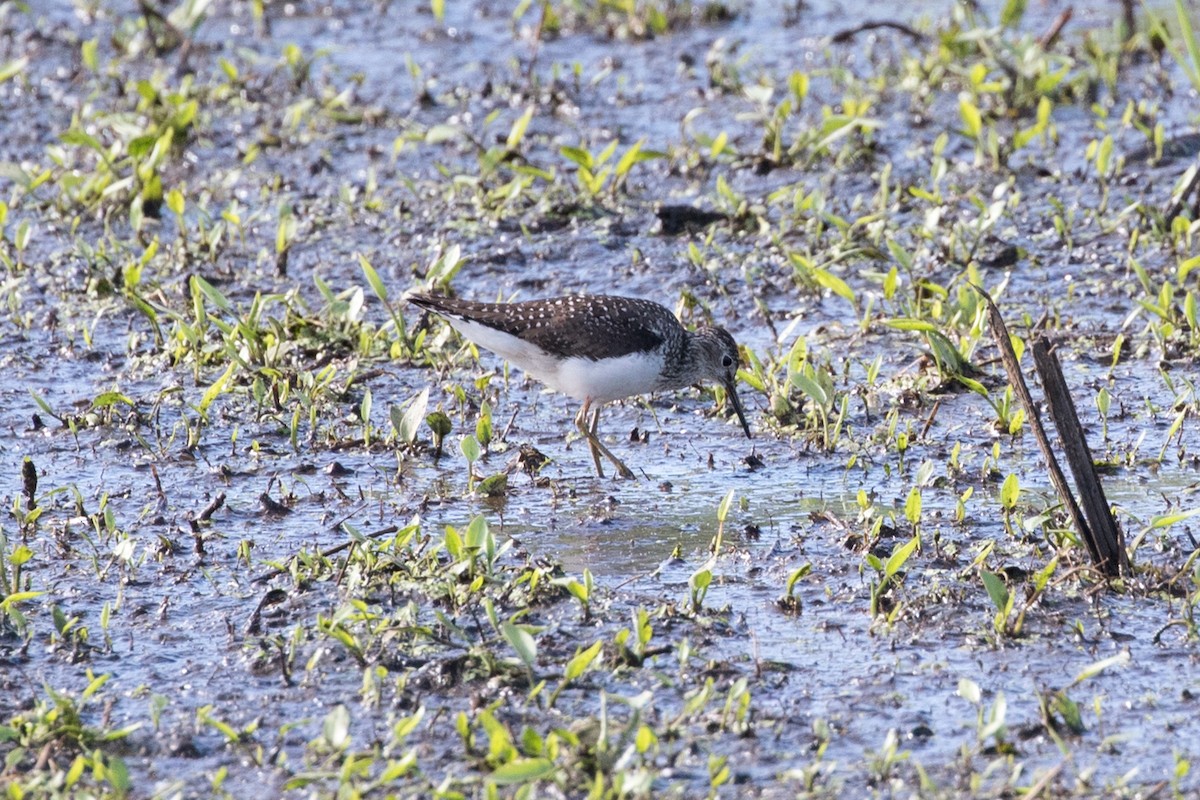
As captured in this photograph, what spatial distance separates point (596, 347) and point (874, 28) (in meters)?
5.49

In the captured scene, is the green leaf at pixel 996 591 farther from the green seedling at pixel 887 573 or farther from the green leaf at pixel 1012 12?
the green leaf at pixel 1012 12

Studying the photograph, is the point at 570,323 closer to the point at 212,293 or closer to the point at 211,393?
the point at 211,393

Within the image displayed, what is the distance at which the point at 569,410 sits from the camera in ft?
25.7

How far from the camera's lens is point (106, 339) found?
8.38 meters

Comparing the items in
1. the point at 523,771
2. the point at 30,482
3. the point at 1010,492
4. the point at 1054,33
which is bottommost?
the point at 523,771

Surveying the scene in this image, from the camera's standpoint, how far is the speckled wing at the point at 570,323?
23.5ft

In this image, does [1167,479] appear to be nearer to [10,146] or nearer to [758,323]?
[758,323]

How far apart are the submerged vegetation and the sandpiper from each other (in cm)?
25

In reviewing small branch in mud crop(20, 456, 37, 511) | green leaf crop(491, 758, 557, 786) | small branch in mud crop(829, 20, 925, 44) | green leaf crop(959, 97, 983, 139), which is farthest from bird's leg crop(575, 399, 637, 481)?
small branch in mud crop(829, 20, 925, 44)

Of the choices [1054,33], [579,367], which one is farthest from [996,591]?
[1054,33]

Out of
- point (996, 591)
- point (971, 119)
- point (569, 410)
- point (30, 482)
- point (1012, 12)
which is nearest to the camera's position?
→ point (996, 591)

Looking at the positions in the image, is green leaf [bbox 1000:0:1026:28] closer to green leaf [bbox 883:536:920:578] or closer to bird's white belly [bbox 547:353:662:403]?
bird's white belly [bbox 547:353:662:403]

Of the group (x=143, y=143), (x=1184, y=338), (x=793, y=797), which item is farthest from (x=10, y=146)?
(x=793, y=797)

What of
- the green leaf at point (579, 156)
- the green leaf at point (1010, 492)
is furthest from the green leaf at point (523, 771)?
the green leaf at point (579, 156)
